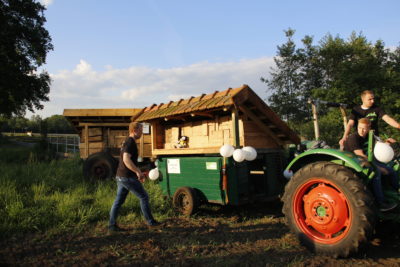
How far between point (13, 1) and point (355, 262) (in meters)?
23.3

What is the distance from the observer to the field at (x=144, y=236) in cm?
349

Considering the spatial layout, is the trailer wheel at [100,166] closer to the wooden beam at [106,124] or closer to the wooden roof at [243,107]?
the wooden beam at [106,124]

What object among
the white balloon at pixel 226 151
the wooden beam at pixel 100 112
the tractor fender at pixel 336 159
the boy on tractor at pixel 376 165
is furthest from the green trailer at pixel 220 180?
the wooden beam at pixel 100 112

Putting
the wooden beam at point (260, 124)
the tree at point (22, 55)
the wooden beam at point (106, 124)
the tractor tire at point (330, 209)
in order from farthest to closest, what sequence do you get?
the tree at point (22, 55)
the wooden beam at point (106, 124)
the wooden beam at point (260, 124)
the tractor tire at point (330, 209)

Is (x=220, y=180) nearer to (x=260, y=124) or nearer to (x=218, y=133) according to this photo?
(x=218, y=133)

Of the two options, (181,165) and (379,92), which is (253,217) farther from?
(379,92)

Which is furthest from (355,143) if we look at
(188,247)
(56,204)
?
(56,204)

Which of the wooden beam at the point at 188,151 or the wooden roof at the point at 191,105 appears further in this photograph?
the wooden beam at the point at 188,151

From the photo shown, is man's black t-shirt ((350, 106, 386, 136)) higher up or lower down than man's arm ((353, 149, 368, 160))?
higher up

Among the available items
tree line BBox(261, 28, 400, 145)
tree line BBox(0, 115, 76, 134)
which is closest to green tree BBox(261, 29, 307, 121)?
tree line BBox(261, 28, 400, 145)

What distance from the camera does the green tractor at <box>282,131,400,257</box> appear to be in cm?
312

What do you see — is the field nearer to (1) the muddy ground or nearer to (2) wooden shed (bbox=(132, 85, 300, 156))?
(1) the muddy ground

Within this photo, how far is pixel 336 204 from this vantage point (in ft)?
11.1

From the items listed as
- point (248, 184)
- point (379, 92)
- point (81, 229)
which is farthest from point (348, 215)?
point (379, 92)
